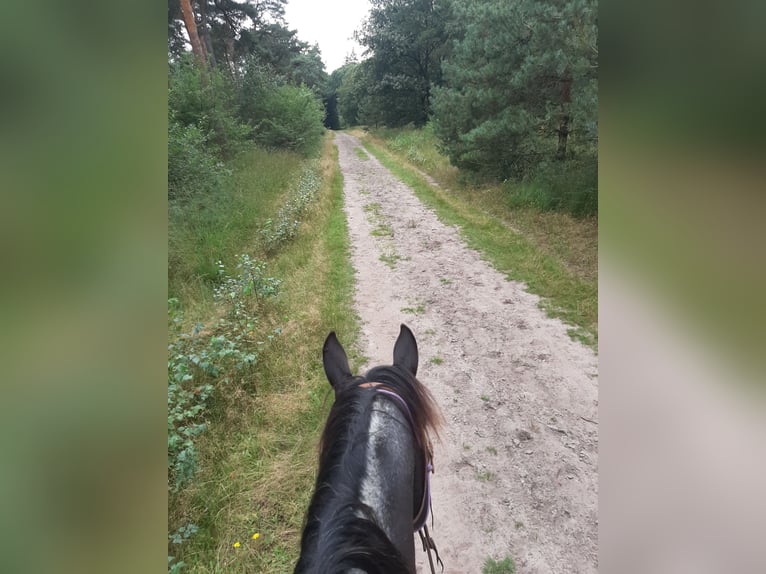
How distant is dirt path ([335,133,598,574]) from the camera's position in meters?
2.24

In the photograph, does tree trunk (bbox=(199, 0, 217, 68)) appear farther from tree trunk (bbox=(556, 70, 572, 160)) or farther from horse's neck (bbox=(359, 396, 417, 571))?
horse's neck (bbox=(359, 396, 417, 571))

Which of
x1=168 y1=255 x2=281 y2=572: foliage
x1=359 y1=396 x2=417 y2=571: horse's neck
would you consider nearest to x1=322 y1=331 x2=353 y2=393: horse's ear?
x1=359 y1=396 x2=417 y2=571: horse's neck

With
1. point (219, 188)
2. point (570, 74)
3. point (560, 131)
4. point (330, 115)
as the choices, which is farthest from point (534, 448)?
point (330, 115)

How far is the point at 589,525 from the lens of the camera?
2.27 m

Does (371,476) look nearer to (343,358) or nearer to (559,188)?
(343,358)

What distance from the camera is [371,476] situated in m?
1.32

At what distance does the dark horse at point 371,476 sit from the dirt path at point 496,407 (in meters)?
0.90

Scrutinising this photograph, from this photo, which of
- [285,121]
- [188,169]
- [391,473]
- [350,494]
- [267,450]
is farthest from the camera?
[285,121]

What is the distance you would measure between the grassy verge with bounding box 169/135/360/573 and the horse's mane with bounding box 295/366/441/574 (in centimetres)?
123

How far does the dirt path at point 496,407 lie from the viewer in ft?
7.36

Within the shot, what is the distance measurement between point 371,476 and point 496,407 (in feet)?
6.95

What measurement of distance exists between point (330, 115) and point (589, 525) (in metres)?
50.8

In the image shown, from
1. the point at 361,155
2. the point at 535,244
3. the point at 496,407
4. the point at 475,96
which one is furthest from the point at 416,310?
the point at 361,155
